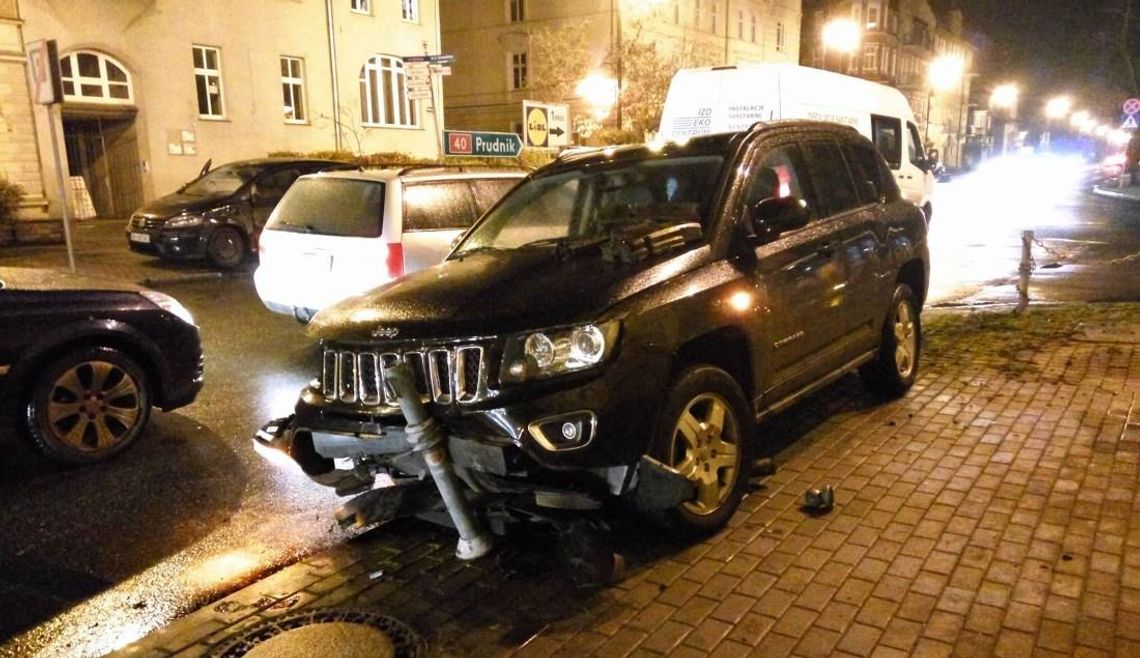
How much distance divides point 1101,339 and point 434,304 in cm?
723

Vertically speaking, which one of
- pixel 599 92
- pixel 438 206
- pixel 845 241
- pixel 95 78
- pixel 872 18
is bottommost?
pixel 845 241

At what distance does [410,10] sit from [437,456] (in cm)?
2792

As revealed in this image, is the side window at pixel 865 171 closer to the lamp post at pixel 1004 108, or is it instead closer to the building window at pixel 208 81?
the building window at pixel 208 81

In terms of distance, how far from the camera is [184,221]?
44.5ft

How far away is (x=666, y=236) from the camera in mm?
4270

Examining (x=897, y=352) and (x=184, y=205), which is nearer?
(x=897, y=352)

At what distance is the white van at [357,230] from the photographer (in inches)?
306

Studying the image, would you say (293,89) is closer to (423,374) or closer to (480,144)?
(480,144)

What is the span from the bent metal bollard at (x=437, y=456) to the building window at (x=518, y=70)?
38.2m

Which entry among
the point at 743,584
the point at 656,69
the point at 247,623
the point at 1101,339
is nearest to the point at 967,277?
the point at 1101,339

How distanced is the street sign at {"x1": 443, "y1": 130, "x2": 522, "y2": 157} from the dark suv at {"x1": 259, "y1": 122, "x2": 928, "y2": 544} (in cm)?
949

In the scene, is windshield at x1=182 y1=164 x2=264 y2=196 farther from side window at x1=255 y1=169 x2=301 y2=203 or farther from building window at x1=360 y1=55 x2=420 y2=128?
building window at x1=360 y1=55 x2=420 y2=128

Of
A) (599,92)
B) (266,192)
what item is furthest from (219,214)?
(599,92)

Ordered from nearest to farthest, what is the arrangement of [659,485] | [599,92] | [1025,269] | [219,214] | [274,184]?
[659,485] → [1025,269] → [219,214] → [274,184] → [599,92]
